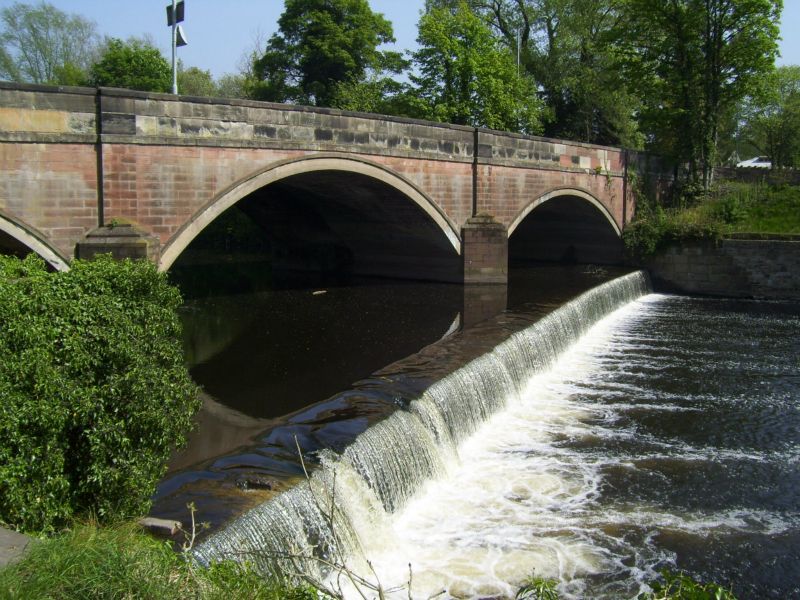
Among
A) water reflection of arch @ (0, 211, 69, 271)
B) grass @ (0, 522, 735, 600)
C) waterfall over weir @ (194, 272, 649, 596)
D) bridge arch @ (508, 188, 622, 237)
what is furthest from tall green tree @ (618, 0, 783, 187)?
grass @ (0, 522, 735, 600)

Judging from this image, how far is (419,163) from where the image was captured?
22.0 m

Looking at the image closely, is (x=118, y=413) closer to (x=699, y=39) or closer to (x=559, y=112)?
(x=699, y=39)

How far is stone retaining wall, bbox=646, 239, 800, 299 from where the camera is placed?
87.6ft

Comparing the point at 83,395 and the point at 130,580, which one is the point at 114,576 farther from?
the point at 83,395

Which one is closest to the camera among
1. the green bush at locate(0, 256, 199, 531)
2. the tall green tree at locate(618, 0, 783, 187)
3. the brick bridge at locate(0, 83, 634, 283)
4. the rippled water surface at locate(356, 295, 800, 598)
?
the green bush at locate(0, 256, 199, 531)

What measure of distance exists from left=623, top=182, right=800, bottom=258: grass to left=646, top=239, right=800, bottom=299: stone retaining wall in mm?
492

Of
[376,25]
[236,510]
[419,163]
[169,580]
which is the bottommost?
[236,510]

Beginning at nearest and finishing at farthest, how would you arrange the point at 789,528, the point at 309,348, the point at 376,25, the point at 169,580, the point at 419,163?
the point at 169,580 < the point at 789,528 < the point at 309,348 < the point at 419,163 < the point at 376,25

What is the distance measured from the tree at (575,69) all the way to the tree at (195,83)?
18716 millimetres

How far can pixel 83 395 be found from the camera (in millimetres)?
6500

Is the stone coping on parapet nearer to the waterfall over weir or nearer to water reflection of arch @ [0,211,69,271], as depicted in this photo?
water reflection of arch @ [0,211,69,271]

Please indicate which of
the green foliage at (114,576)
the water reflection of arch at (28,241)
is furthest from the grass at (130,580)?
the water reflection of arch at (28,241)

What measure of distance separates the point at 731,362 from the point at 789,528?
8.76 m

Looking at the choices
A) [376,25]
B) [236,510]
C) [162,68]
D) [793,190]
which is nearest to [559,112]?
[376,25]
